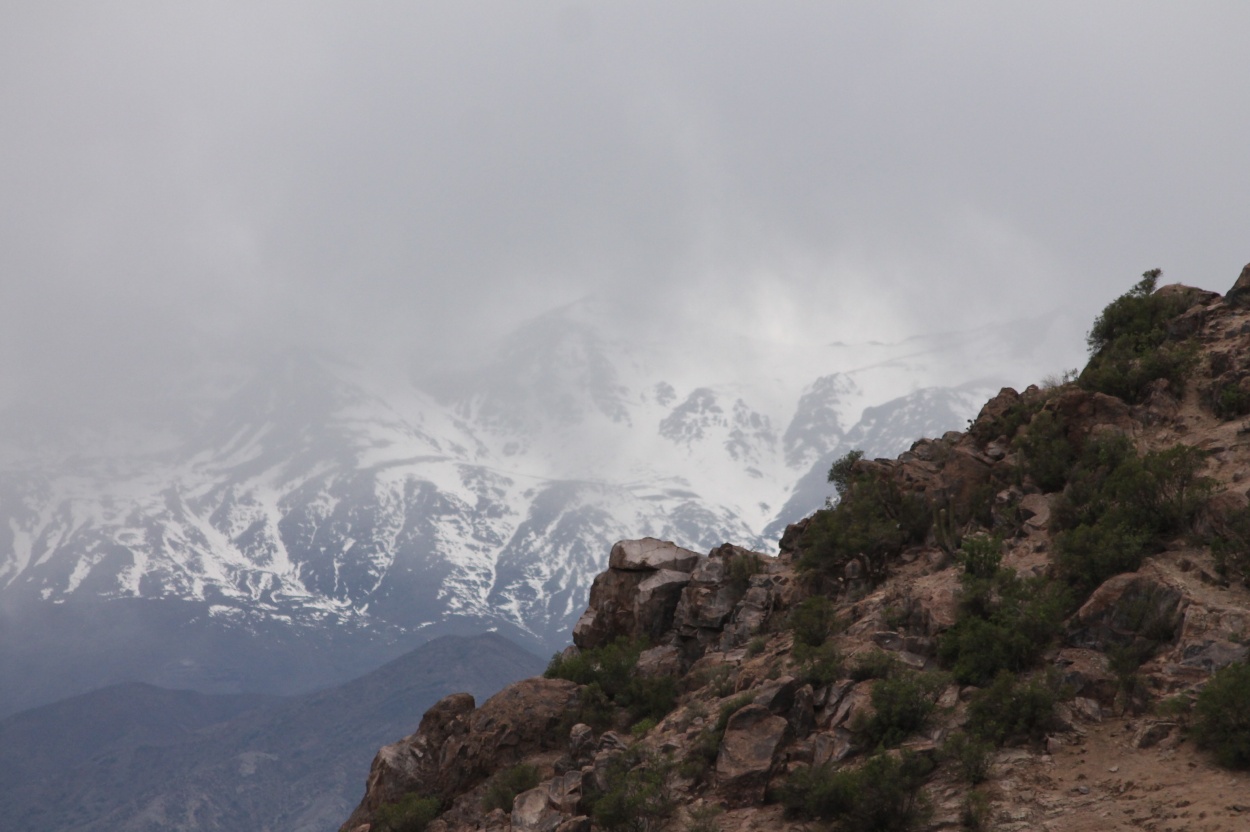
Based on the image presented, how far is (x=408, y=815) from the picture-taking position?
101 feet

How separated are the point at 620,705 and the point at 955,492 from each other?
13.2 m

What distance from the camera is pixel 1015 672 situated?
965 inches

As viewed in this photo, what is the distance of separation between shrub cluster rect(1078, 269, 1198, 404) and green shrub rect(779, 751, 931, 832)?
17013 mm

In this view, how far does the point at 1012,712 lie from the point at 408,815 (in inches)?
698

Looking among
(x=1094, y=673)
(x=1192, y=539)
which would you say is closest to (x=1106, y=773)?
(x=1094, y=673)

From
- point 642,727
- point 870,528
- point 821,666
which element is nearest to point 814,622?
point 821,666

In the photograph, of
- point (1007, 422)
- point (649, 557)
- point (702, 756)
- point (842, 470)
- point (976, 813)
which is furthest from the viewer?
point (842, 470)

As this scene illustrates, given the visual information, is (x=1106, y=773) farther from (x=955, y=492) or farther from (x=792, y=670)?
(x=955, y=492)

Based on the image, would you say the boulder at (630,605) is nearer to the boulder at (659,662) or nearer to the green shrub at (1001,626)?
the boulder at (659,662)

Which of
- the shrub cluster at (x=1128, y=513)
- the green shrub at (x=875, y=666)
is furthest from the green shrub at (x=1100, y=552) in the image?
the green shrub at (x=875, y=666)

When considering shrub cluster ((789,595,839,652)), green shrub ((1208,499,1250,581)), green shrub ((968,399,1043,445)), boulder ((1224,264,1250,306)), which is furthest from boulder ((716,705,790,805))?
boulder ((1224,264,1250,306))

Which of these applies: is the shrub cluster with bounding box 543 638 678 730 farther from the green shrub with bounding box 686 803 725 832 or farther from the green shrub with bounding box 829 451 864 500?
the green shrub with bounding box 829 451 864 500

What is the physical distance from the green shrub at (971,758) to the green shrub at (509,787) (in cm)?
1308

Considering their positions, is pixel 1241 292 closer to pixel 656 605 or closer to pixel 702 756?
pixel 656 605
